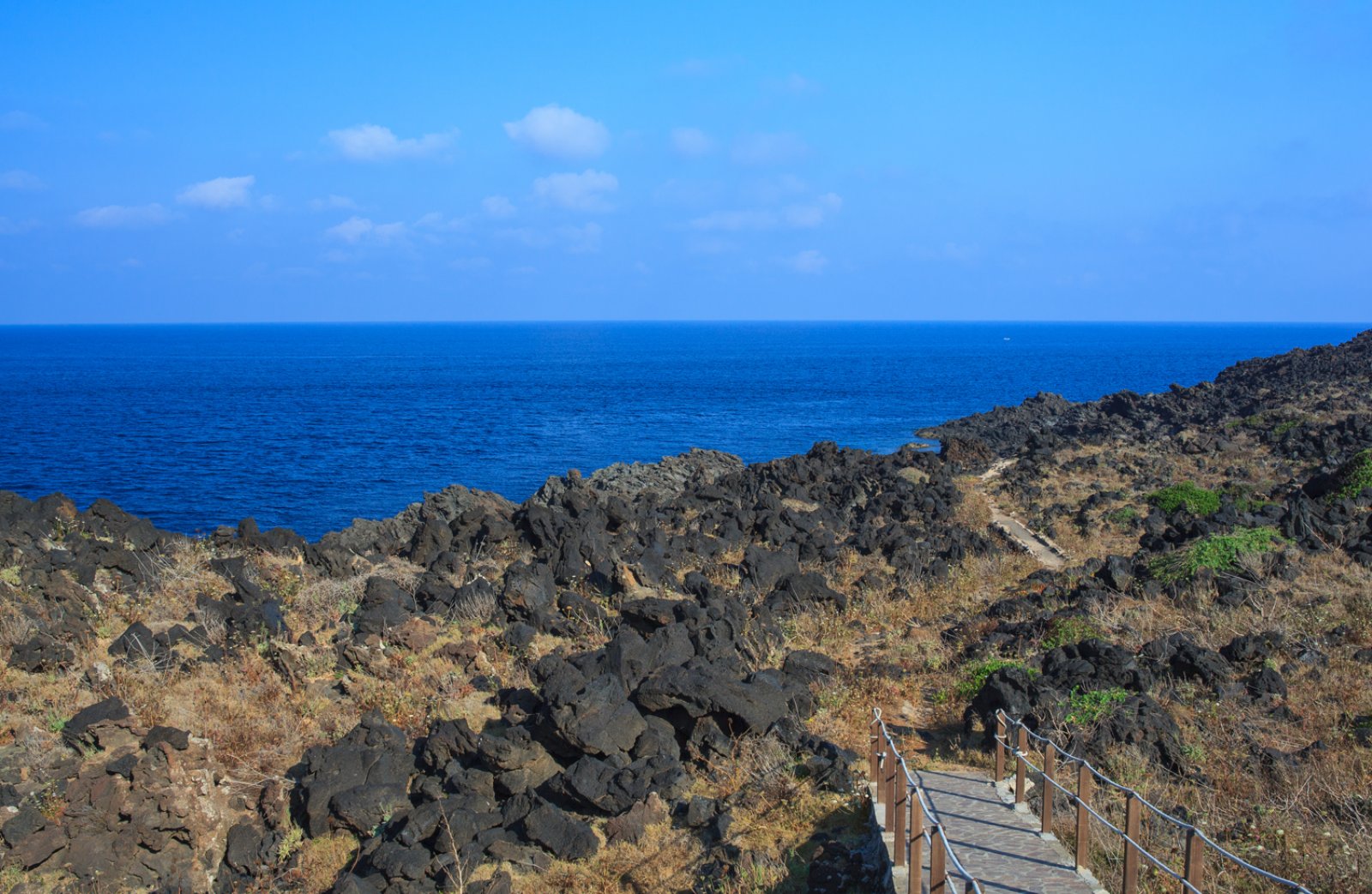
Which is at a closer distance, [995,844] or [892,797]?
[995,844]

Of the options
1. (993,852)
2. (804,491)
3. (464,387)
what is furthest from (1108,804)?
(464,387)

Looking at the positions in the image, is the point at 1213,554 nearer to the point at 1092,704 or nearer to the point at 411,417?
the point at 1092,704

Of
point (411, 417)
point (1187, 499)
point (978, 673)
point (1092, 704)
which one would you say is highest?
point (1187, 499)

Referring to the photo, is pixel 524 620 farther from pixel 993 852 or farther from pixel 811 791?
pixel 993 852

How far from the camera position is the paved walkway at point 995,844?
7508mm

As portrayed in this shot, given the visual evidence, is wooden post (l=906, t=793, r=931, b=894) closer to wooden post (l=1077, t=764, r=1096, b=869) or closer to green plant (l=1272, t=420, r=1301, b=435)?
wooden post (l=1077, t=764, r=1096, b=869)

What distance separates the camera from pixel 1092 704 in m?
11.4

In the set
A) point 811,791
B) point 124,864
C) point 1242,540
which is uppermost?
point 1242,540

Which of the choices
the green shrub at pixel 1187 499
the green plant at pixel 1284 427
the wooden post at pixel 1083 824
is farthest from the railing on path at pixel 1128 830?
the green plant at pixel 1284 427

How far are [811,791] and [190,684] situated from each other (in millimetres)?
9082

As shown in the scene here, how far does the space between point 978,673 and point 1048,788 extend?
224 inches

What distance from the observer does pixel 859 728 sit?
12.6 meters

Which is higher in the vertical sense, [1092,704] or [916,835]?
[916,835]

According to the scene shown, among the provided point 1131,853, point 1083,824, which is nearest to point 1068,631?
point 1083,824
